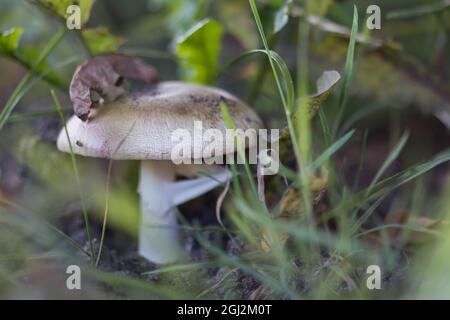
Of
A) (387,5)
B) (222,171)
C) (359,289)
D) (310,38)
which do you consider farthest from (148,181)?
(387,5)

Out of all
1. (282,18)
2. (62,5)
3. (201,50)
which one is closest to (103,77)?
(62,5)

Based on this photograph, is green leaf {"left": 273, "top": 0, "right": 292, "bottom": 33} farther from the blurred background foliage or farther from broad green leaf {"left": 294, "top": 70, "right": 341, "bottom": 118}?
broad green leaf {"left": 294, "top": 70, "right": 341, "bottom": 118}

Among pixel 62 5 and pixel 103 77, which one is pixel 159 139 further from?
pixel 62 5

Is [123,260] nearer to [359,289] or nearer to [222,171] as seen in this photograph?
[222,171]

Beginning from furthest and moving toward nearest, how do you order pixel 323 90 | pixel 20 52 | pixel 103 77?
pixel 20 52 → pixel 103 77 → pixel 323 90

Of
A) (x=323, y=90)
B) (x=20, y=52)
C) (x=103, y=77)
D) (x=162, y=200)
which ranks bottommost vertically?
(x=162, y=200)

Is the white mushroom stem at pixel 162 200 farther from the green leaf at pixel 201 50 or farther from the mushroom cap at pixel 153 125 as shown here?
the green leaf at pixel 201 50

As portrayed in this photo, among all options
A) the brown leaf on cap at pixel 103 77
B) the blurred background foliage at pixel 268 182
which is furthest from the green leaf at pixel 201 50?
the brown leaf on cap at pixel 103 77
